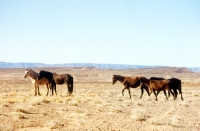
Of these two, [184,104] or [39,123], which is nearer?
[39,123]

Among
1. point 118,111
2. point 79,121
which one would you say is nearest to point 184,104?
point 118,111

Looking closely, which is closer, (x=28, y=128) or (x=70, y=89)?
(x=28, y=128)

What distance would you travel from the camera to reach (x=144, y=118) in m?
13.0

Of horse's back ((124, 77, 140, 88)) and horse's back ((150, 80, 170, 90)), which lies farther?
horse's back ((124, 77, 140, 88))

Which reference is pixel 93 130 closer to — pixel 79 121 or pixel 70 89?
pixel 79 121

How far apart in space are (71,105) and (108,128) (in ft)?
22.7

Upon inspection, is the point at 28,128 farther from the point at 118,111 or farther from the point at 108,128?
the point at 118,111

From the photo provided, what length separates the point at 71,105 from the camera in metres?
17.4

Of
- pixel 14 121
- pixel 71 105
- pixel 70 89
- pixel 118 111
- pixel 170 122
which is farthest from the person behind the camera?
pixel 70 89

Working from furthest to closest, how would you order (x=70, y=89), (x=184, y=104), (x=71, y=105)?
(x=70, y=89)
(x=184, y=104)
(x=71, y=105)

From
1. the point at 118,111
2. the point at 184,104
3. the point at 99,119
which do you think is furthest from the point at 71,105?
the point at 184,104

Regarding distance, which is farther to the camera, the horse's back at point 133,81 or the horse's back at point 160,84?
the horse's back at point 133,81

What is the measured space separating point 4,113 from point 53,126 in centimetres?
338

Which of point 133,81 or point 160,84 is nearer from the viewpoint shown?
point 160,84
